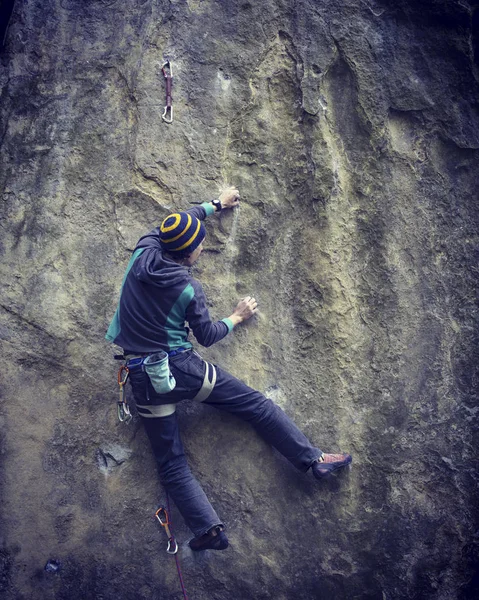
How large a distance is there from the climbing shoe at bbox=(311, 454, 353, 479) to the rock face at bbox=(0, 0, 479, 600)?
141 millimetres

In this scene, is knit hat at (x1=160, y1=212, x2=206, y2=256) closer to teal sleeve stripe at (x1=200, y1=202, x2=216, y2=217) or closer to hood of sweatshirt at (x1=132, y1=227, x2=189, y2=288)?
hood of sweatshirt at (x1=132, y1=227, x2=189, y2=288)

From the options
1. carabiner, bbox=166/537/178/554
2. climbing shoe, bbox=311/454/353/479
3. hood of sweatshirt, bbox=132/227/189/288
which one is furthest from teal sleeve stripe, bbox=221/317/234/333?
carabiner, bbox=166/537/178/554

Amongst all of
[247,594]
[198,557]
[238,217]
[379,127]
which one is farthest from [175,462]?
[379,127]

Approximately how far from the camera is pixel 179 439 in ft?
15.6

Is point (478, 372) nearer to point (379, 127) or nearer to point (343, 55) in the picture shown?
point (379, 127)

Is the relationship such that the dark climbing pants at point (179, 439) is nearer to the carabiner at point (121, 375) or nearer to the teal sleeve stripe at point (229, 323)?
the carabiner at point (121, 375)

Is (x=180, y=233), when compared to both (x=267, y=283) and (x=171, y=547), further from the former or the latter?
(x=171, y=547)

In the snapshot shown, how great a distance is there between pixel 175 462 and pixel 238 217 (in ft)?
7.33

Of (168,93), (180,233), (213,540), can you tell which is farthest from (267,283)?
(213,540)

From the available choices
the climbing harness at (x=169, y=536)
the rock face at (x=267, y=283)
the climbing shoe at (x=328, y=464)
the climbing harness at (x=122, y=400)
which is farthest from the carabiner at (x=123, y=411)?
the climbing shoe at (x=328, y=464)

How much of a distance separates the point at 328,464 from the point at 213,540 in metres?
1.13

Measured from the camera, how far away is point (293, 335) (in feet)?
16.4

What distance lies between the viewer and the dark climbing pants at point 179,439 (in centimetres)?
449

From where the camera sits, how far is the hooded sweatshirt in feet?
13.9
